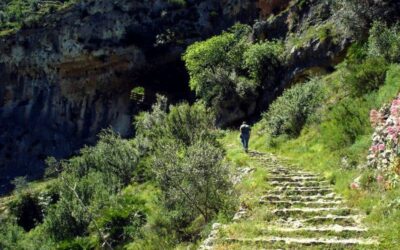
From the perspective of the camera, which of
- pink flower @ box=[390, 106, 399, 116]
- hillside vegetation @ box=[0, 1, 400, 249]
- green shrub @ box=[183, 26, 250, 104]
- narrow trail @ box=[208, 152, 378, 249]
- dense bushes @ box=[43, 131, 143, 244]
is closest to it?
narrow trail @ box=[208, 152, 378, 249]

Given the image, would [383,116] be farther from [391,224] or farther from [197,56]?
[197,56]

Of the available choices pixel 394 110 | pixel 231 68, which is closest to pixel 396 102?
pixel 394 110

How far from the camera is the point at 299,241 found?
1225 centimetres

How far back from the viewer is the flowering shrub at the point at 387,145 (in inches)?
541

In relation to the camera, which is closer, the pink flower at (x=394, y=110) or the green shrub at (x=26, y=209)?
the pink flower at (x=394, y=110)

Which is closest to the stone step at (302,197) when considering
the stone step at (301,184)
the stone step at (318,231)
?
the stone step at (301,184)

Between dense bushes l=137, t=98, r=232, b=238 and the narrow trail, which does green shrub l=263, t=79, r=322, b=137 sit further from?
dense bushes l=137, t=98, r=232, b=238

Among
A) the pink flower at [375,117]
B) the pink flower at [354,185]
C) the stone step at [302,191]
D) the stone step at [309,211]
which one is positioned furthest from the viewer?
the pink flower at [375,117]

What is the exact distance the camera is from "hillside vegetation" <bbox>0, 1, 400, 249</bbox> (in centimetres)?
1584

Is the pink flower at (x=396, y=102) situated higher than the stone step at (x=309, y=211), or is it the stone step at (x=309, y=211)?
the pink flower at (x=396, y=102)

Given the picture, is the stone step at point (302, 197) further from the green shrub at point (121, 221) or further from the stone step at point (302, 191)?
the green shrub at point (121, 221)

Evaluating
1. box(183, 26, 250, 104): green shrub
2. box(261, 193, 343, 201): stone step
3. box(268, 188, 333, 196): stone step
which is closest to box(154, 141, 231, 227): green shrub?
box(261, 193, 343, 201): stone step

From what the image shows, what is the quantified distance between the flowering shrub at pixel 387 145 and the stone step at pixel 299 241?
257cm

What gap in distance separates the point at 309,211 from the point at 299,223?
0.78 m
